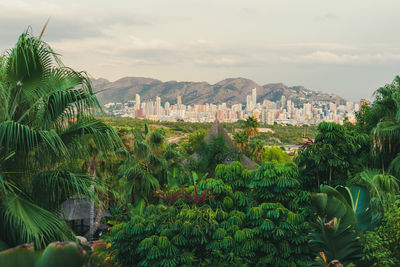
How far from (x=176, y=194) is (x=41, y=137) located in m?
5.97

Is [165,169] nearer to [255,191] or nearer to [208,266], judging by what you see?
[255,191]

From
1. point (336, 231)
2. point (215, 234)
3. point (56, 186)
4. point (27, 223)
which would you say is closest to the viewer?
point (27, 223)

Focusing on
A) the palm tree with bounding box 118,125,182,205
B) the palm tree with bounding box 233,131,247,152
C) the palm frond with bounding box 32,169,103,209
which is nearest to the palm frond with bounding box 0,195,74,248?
the palm frond with bounding box 32,169,103,209

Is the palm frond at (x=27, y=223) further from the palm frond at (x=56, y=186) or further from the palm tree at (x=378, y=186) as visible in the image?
the palm tree at (x=378, y=186)

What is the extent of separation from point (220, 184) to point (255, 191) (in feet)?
3.33

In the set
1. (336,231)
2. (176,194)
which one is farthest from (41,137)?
(336,231)

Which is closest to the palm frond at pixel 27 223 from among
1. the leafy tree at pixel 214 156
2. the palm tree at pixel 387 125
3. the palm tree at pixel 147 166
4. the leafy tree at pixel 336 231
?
the leafy tree at pixel 336 231

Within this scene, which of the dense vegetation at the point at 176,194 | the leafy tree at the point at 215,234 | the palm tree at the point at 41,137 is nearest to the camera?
the palm tree at the point at 41,137

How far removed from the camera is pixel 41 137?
445 cm

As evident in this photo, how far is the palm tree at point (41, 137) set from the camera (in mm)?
4336

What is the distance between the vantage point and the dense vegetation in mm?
4449

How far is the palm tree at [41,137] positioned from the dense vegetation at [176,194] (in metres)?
0.01

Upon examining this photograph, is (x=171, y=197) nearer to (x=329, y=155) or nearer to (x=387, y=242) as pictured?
(x=329, y=155)

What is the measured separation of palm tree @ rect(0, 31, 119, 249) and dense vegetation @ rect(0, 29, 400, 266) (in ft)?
0.05
